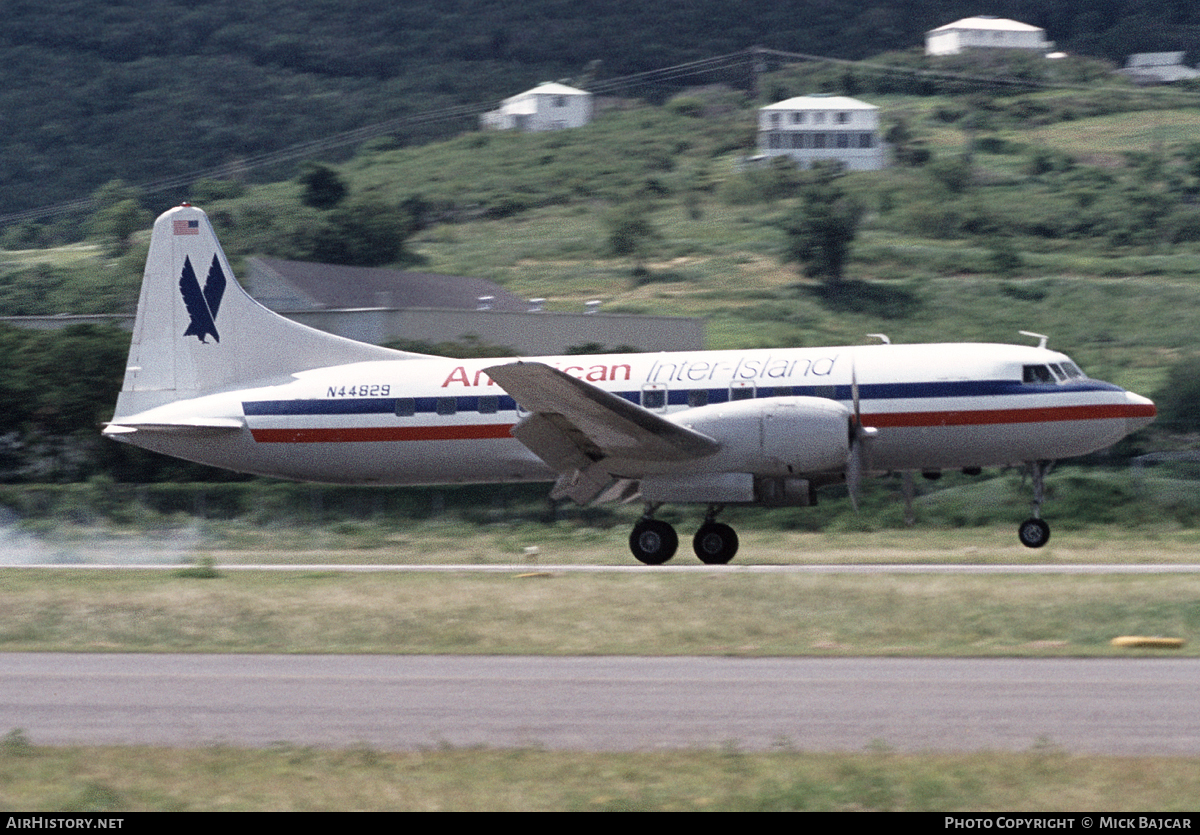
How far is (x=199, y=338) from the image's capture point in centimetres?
2831

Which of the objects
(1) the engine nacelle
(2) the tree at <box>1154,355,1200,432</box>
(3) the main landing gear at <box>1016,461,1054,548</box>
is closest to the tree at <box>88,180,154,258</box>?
Answer: (2) the tree at <box>1154,355,1200,432</box>

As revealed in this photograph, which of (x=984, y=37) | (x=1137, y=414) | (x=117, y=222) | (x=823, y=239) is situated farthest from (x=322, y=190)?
(x=1137, y=414)

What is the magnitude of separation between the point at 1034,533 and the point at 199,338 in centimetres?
1593

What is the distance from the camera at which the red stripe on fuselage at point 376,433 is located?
26250mm

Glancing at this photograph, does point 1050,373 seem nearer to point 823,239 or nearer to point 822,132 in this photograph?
point 823,239

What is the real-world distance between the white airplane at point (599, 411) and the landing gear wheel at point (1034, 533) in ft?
0.12

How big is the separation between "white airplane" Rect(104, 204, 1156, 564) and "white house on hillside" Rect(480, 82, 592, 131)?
4647 inches

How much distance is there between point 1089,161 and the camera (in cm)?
10962

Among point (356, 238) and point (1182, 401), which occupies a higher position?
point (356, 238)

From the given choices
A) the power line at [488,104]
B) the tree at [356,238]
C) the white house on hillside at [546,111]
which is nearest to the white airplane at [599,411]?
the tree at [356,238]

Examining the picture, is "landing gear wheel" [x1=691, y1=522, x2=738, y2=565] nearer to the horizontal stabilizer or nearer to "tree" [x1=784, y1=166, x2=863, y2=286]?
the horizontal stabilizer

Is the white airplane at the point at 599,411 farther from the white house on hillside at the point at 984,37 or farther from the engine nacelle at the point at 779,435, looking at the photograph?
the white house on hillside at the point at 984,37
